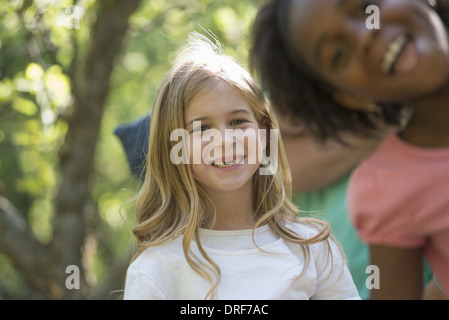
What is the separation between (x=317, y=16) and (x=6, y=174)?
426 cm

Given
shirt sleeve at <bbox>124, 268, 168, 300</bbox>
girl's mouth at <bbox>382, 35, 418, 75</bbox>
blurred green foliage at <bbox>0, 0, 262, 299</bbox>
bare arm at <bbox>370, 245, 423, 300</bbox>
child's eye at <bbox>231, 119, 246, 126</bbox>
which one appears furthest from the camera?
blurred green foliage at <bbox>0, 0, 262, 299</bbox>

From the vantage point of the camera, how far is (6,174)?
464cm

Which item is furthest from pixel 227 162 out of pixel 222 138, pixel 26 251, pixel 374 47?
pixel 26 251

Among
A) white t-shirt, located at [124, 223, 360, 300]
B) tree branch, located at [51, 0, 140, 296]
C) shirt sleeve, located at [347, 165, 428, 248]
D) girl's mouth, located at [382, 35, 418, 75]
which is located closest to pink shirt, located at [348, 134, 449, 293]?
shirt sleeve, located at [347, 165, 428, 248]

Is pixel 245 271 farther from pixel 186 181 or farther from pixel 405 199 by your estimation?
pixel 405 199

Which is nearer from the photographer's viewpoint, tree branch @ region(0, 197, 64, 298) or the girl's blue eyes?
the girl's blue eyes

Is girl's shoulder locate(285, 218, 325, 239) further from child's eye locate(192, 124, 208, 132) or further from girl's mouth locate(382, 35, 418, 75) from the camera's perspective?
girl's mouth locate(382, 35, 418, 75)

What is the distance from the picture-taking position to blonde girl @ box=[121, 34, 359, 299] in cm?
107

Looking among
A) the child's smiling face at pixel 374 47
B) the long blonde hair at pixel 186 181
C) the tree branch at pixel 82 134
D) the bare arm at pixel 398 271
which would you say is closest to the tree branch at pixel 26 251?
the tree branch at pixel 82 134

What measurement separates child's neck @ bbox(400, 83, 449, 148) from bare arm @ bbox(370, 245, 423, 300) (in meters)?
0.15

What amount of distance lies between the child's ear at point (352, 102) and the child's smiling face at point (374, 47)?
2 centimetres

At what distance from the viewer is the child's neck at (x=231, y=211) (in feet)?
3.88

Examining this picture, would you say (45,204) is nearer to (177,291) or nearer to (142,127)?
(142,127)

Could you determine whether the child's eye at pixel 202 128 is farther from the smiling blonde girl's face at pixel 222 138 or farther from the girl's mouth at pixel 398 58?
the girl's mouth at pixel 398 58
